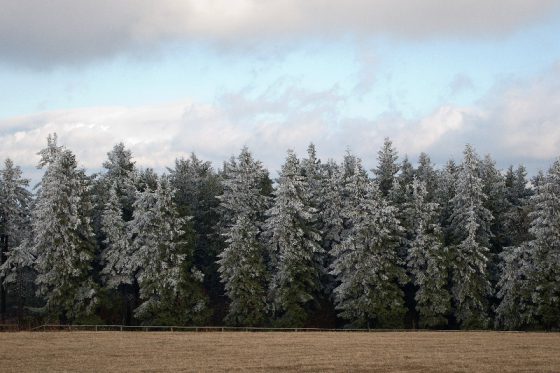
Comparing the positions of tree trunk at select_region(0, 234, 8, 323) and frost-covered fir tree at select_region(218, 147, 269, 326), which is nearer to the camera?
frost-covered fir tree at select_region(218, 147, 269, 326)

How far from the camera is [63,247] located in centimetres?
5981

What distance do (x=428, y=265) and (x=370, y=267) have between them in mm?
5511

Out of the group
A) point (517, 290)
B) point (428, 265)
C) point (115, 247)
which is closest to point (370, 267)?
point (428, 265)

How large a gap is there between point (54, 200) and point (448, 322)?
40.8m

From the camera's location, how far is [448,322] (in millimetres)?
67000

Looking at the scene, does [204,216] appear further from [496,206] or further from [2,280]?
[496,206]

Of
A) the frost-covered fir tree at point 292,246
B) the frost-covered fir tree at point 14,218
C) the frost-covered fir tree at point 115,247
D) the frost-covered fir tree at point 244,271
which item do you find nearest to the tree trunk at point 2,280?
the frost-covered fir tree at point 14,218

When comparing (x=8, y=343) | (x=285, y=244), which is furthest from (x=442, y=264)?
(x=8, y=343)

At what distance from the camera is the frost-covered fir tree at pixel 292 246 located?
62.8 meters

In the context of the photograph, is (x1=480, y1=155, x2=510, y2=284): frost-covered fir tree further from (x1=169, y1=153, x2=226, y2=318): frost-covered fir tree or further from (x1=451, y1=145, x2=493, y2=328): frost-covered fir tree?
(x1=169, y1=153, x2=226, y2=318): frost-covered fir tree

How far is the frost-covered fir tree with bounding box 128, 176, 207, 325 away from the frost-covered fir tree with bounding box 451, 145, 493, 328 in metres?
24.9

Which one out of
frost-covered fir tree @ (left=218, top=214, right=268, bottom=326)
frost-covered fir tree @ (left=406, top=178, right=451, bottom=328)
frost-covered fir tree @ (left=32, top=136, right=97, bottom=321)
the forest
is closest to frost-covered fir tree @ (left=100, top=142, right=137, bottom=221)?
the forest

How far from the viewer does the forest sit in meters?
60.2

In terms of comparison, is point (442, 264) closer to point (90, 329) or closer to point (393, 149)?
point (393, 149)
